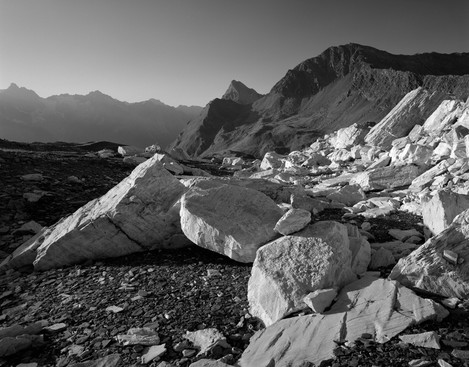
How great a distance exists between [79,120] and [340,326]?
158 meters

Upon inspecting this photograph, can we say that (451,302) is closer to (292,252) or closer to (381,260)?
(381,260)

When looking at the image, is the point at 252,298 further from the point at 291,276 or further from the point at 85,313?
the point at 85,313

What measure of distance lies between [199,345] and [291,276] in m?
1.47

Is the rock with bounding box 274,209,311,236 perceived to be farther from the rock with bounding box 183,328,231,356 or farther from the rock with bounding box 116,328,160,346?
the rock with bounding box 116,328,160,346

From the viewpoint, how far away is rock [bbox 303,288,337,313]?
3598 millimetres

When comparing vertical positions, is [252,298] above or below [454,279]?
below

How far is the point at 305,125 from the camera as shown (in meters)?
93.9

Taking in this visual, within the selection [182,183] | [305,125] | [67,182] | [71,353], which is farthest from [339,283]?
[305,125]

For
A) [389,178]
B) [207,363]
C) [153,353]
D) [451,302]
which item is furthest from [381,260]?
[389,178]

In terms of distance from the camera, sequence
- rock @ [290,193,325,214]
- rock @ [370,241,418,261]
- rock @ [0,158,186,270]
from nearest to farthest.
A: 1. rock @ [370,241,418,261]
2. rock @ [0,158,186,270]
3. rock @ [290,193,325,214]

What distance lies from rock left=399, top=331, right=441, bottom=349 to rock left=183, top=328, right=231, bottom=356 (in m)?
1.95

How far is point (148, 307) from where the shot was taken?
170 inches

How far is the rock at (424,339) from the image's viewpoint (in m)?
2.96

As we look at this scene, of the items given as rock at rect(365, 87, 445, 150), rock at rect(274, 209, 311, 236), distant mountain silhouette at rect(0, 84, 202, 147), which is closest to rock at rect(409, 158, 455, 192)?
rock at rect(274, 209, 311, 236)
